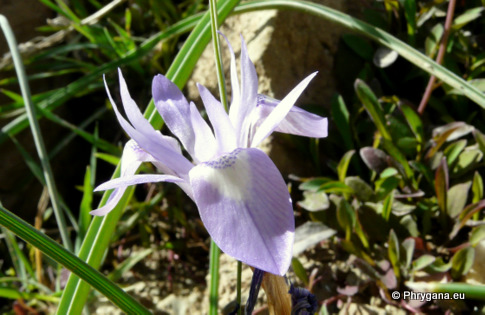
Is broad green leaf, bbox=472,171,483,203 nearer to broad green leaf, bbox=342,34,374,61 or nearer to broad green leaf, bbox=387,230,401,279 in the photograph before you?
broad green leaf, bbox=387,230,401,279

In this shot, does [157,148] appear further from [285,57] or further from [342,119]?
[285,57]

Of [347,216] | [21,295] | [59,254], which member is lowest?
[21,295]

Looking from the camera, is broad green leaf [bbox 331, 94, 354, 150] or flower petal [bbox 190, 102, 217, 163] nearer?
flower petal [bbox 190, 102, 217, 163]

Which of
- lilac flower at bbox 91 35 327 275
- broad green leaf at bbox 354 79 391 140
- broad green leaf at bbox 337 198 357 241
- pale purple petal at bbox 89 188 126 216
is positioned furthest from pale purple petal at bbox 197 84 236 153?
broad green leaf at bbox 354 79 391 140

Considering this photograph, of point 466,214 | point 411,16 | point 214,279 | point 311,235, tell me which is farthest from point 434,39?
point 214,279

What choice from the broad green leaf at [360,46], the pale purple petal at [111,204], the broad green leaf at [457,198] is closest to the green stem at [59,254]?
the pale purple petal at [111,204]

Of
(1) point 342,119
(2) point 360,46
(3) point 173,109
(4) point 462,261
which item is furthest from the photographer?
(2) point 360,46

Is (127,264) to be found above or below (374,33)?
below
